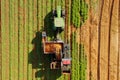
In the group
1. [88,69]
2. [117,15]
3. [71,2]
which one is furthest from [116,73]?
[71,2]

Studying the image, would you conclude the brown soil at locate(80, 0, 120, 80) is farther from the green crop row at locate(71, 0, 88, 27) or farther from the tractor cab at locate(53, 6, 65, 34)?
the tractor cab at locate(53, 6, 65, 34)

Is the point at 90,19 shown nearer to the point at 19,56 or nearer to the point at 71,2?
the point at 71,2

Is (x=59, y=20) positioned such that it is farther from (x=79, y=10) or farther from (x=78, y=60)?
(x=78, y=60)

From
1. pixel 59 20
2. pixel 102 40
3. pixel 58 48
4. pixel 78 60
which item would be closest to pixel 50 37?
pixel 58 48

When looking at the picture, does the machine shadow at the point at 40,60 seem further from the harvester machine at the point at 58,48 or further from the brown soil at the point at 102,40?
the brown soil at the point at 102,40

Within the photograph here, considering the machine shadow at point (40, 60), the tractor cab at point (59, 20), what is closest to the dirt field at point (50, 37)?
the machine shadow at point (40, 60)

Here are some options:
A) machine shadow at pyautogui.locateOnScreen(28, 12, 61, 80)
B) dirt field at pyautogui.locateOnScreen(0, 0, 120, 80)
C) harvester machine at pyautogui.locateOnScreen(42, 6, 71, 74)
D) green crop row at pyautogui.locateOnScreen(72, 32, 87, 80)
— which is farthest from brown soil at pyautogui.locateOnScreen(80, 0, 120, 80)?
machine shadow at pyautogui.locateOnScreen(28, 12, 61, 80)

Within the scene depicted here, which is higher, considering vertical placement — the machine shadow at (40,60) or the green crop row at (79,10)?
the green crop row at (79,10)
